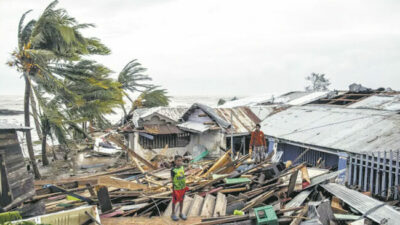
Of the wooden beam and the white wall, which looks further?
the white wall

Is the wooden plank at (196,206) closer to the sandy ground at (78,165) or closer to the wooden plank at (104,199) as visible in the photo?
the wooden plank at (104,199)

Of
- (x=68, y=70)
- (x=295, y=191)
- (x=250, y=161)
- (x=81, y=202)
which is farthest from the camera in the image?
(x=68, y=70)

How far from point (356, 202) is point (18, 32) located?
15.3m

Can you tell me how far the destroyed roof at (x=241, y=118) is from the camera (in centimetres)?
1689

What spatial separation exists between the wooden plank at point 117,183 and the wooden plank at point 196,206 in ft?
7.30

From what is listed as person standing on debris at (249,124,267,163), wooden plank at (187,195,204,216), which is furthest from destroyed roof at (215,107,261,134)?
wooden plank at (187,195,204,216)

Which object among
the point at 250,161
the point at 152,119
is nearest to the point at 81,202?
the point at 250,161

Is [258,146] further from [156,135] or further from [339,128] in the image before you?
[156,135]

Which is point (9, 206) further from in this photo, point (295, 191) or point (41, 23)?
point (41, 23)

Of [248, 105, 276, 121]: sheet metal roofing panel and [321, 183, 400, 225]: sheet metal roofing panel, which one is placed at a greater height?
[248, 105, 276, 121]: sheet metal roofing panel

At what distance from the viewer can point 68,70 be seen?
49.4 ft

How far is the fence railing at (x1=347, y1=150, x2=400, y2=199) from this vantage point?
7.98 m

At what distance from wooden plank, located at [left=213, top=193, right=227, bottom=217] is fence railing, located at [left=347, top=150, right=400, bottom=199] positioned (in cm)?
429

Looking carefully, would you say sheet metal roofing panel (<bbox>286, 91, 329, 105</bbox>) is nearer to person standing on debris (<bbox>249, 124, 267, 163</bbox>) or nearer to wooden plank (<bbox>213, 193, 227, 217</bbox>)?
person standing on debris (<bbox>249, 124, 267, 163</bbox>)
